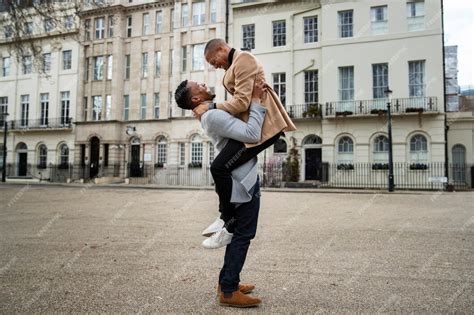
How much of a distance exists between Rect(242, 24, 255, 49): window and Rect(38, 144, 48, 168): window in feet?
68.1

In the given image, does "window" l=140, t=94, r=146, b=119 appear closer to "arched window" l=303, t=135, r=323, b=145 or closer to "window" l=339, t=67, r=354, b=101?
"arched window" l=303, t=135, r=323, b=145

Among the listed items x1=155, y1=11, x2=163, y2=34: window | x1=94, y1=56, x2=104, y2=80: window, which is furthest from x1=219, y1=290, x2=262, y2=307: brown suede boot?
x1=94, y1=56, x2=104, y2=80: window

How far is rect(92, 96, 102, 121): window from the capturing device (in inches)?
1294

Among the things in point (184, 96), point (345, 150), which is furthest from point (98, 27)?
point (184, 96)

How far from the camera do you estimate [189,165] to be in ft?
95.4

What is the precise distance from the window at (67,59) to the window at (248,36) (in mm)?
17048

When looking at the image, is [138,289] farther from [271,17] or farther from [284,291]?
[271,17]

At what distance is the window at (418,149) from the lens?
22.8 meters

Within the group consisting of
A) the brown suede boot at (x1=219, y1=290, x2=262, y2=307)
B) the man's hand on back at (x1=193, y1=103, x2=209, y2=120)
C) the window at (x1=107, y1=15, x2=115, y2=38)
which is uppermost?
the window at (x1=107, y1=15, x2=115, y2=38)

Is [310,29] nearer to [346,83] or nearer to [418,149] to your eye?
[346,83]

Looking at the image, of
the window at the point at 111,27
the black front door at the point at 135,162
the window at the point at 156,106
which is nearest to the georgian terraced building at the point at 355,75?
the window at the point at 156,106

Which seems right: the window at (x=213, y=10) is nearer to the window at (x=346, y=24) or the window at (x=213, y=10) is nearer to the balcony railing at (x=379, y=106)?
the window at (x=346, y=24)

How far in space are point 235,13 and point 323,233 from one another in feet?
83.8

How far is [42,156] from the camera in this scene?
1384 inches
